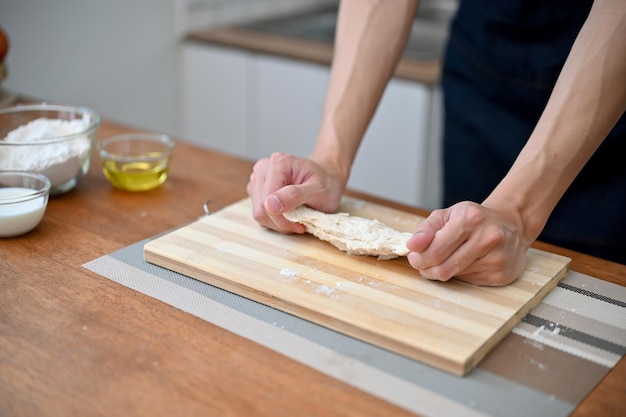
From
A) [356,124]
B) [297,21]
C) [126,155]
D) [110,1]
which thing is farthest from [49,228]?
[297,21]

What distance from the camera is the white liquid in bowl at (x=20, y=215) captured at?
103cm

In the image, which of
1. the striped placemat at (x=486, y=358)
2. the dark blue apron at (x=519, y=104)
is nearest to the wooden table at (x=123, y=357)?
the striped placemat at (x=486, y=358)

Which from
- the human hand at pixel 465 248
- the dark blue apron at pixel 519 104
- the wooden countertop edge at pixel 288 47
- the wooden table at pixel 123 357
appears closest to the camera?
the wooden table at pixel 123 357

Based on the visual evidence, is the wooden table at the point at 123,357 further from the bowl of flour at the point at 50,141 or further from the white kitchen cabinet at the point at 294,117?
the white kitchen cabinet at the point at 294,117

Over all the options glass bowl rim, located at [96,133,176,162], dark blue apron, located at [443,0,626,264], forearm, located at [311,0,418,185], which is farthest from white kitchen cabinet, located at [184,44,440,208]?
glass bowl rim, located at [96,133,176,162]

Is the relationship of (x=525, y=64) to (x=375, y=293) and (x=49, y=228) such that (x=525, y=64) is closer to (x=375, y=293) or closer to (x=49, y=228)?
(x=375, y=293)

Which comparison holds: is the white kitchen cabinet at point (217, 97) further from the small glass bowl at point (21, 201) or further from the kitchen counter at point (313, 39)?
the small glass bowl at point (21, 201)

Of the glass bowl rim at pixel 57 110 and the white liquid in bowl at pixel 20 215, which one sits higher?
the glass bowl rim at pixel 57 110

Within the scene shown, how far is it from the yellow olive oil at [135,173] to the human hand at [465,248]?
0.51m

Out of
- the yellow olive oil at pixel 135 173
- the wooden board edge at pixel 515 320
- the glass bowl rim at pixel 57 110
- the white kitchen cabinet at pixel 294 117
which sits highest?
the glass bowl rim at pixel 57 110

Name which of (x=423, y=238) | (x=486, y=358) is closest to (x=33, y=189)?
(x=423, y=238)

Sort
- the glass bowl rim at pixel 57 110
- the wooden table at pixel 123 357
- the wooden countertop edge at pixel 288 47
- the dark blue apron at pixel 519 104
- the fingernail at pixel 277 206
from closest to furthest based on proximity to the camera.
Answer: the wooden table at pixel 123 357
the fingernail at pixel 277 206
the glass bowl rim at pixel 57 110
the dark blue apron at pixel 519 104
the wooden countertop edge at pixel 288 47

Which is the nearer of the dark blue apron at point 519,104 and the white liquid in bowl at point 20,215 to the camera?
the white liquid in bowl at point 20,215

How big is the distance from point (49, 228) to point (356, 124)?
1.64ft
